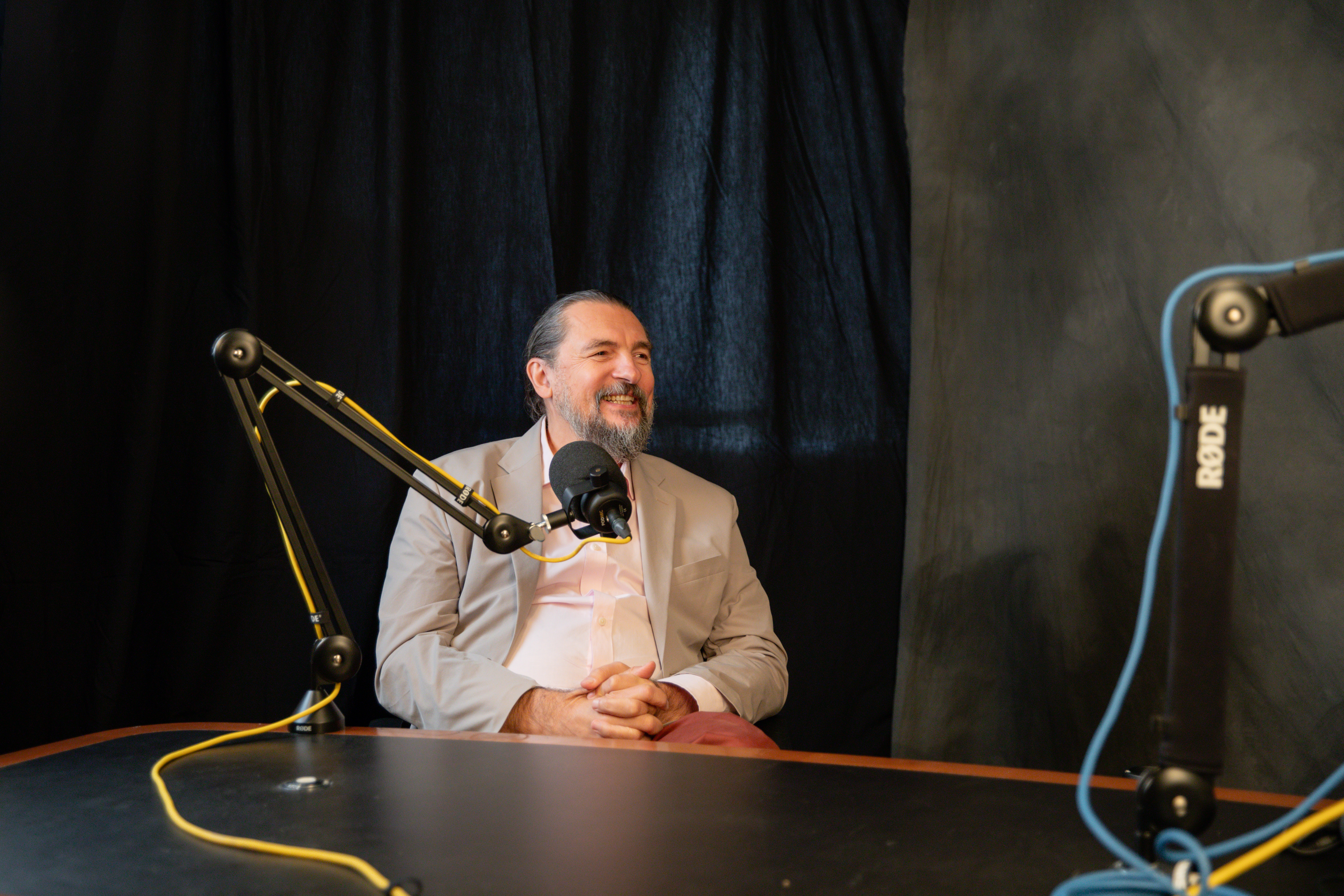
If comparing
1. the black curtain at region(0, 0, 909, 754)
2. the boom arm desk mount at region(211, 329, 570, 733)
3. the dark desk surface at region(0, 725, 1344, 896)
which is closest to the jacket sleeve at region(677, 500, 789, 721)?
the black curtain at region(0, 0, 909, 754)

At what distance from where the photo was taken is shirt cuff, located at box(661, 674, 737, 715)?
1793mm

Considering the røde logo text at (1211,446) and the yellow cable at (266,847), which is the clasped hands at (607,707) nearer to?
the yellow cable at (266,847)

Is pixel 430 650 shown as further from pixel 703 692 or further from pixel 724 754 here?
pixel 724 754

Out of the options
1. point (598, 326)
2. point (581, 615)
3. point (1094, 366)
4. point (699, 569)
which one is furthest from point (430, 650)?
point (1094, 366)

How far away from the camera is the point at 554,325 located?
2.29 meters

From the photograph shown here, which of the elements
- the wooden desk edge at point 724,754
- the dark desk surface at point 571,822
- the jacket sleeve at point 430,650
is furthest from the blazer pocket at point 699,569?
the dark desk surface at point 571,822

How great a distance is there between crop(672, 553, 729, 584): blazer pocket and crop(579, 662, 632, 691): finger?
0.35 m

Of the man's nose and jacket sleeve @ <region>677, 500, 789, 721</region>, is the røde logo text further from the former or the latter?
the man's nose

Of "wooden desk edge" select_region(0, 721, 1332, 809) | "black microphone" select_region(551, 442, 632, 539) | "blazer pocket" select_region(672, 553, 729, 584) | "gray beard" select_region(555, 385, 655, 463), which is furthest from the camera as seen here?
"gray beard" select_region(555, 385, 655, 463)

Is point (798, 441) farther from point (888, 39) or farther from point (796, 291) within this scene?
point (888, 39)

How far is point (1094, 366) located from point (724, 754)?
1288 millimetres

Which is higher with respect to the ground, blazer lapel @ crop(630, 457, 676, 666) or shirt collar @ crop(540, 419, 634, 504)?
shirt collar @ crop(540, 419, 634, 504)

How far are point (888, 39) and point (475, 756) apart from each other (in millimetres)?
2164

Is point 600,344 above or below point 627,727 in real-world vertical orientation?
above
